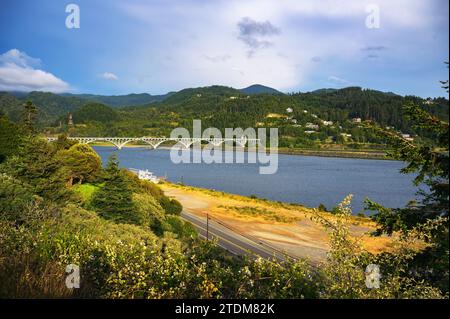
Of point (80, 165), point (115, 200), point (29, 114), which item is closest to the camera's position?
point (115, 200)

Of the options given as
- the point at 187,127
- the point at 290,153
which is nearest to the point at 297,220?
the point at 290,153

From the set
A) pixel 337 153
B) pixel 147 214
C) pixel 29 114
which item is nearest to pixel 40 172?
pixel 147 214

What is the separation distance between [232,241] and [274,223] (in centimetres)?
967

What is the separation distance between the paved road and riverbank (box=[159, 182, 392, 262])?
0.89 m

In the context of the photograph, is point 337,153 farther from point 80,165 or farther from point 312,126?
point 80,165

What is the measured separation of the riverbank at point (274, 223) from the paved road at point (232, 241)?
0.89 meters

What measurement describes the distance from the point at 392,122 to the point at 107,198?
5528 inches

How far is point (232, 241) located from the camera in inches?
926

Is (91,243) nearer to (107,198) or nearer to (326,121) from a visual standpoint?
(107,198)

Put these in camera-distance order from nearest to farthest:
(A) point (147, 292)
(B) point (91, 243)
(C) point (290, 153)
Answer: (A) point (147, 292)
(B) point (91, 243)
(C) point (290, 153)

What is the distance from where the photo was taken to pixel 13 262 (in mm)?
4629

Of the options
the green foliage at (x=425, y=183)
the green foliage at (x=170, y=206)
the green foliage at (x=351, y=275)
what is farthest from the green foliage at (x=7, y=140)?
the green foliage at (x=351, y=275)

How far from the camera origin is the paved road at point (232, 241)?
67.7 feet
